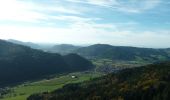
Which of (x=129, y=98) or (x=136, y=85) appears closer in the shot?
(x=129, y=98)

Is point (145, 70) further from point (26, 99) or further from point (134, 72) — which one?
point (26, 99)

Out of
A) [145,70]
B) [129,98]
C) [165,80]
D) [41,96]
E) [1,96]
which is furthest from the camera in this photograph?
[1,96]

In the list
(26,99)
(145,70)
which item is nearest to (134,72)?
(145,70)

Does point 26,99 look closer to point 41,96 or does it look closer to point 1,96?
point 41,96

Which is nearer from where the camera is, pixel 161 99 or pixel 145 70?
pixel 161 99

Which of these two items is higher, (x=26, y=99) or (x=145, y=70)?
(x=145, y=70)

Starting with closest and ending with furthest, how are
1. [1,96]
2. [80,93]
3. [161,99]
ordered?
[161,99], [80,93], [1,96]

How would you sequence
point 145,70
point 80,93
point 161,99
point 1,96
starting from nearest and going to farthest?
1. point 161,99
2. point 80,93
3. point 145,70
4. point 1,96

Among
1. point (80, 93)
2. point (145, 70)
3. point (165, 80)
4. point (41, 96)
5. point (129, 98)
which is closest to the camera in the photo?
point (129, 98)

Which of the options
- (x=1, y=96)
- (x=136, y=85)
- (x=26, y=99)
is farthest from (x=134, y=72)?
(x=1, y=96)
